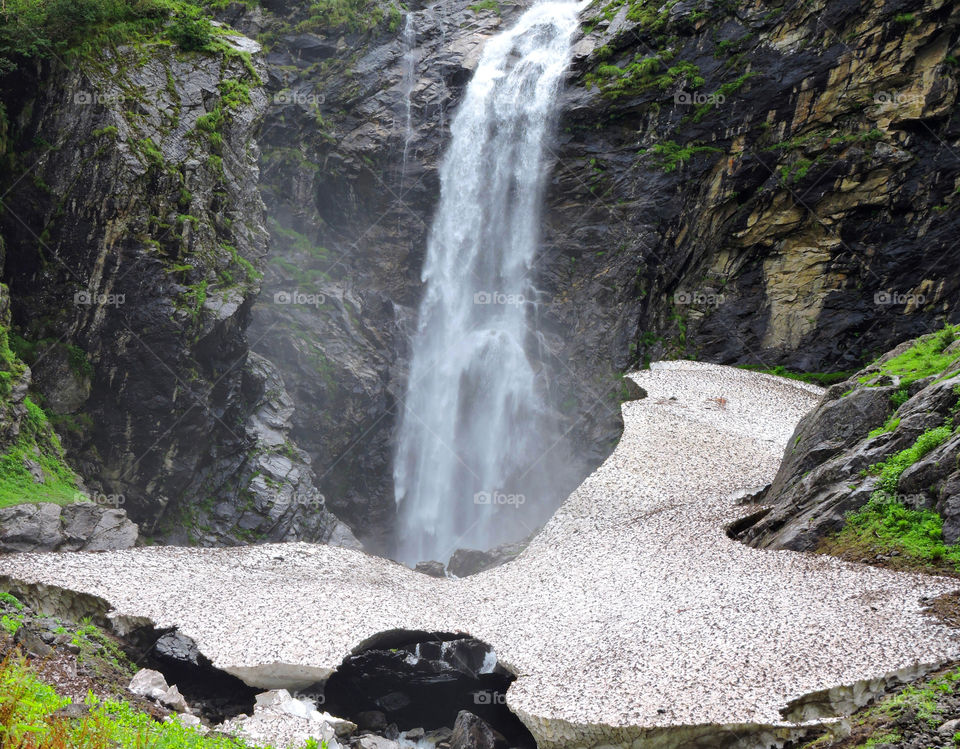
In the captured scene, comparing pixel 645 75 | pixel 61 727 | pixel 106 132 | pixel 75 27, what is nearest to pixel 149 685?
pixel 61 727

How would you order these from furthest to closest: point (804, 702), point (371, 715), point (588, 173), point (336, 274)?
point (336, 274), point (588, 173), point (371, 715), point (804, 702)

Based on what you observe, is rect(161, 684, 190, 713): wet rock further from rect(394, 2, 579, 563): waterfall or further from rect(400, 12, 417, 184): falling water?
rect(400, 12, 417, 184): falling water

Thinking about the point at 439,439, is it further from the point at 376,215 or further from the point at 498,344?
the point at 376,215

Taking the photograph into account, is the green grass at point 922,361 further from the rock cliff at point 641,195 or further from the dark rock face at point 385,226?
the rock cliff at point 641,195

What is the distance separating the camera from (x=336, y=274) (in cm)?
3034

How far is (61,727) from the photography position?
4.82m

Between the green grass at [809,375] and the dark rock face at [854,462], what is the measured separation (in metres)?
10.2

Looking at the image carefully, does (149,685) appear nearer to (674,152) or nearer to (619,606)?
(619,606)

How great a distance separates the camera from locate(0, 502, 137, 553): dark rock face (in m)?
13.6

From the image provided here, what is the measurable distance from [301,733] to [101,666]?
10.3ft

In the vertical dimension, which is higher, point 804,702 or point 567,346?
point 567,346

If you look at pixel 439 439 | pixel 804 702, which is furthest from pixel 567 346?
pixel 804 702

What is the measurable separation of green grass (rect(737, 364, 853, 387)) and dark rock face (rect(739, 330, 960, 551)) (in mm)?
10221

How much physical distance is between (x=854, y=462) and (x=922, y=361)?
2.89 meters
